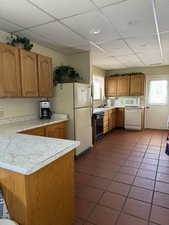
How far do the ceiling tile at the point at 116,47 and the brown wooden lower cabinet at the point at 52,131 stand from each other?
77.7 inches

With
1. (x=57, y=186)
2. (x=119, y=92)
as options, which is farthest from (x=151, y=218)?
(x=119, y=92)

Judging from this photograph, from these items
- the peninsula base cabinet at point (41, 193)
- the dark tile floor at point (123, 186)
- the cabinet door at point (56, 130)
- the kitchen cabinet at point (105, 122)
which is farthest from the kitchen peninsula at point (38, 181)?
the kitchen cabinet at point (105, 122)

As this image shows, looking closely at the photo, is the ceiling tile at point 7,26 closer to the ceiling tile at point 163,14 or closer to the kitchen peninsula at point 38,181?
the kitchen peninsula at point 38,181

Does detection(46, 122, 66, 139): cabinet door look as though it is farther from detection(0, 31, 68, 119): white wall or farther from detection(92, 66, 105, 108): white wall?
detection(92, 66, 105, 108): white wall

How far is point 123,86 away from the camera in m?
6.11

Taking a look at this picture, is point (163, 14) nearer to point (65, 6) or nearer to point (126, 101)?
point (65, 6)

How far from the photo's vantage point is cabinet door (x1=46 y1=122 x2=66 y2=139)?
2.82 meters

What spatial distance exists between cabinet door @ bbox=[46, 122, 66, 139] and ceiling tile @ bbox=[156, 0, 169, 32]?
7.96ft

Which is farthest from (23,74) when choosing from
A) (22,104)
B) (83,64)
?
(83,64)

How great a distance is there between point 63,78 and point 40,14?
1643mm

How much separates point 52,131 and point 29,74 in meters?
1.12

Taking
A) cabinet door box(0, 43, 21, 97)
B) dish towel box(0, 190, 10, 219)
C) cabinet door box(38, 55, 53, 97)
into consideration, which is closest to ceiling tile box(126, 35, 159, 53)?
cabinet door box(38, 55, 53, 97)

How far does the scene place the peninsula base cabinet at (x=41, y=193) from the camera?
103 centimetres

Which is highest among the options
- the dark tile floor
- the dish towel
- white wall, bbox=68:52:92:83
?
white wall, bbox=68:52:92:83
